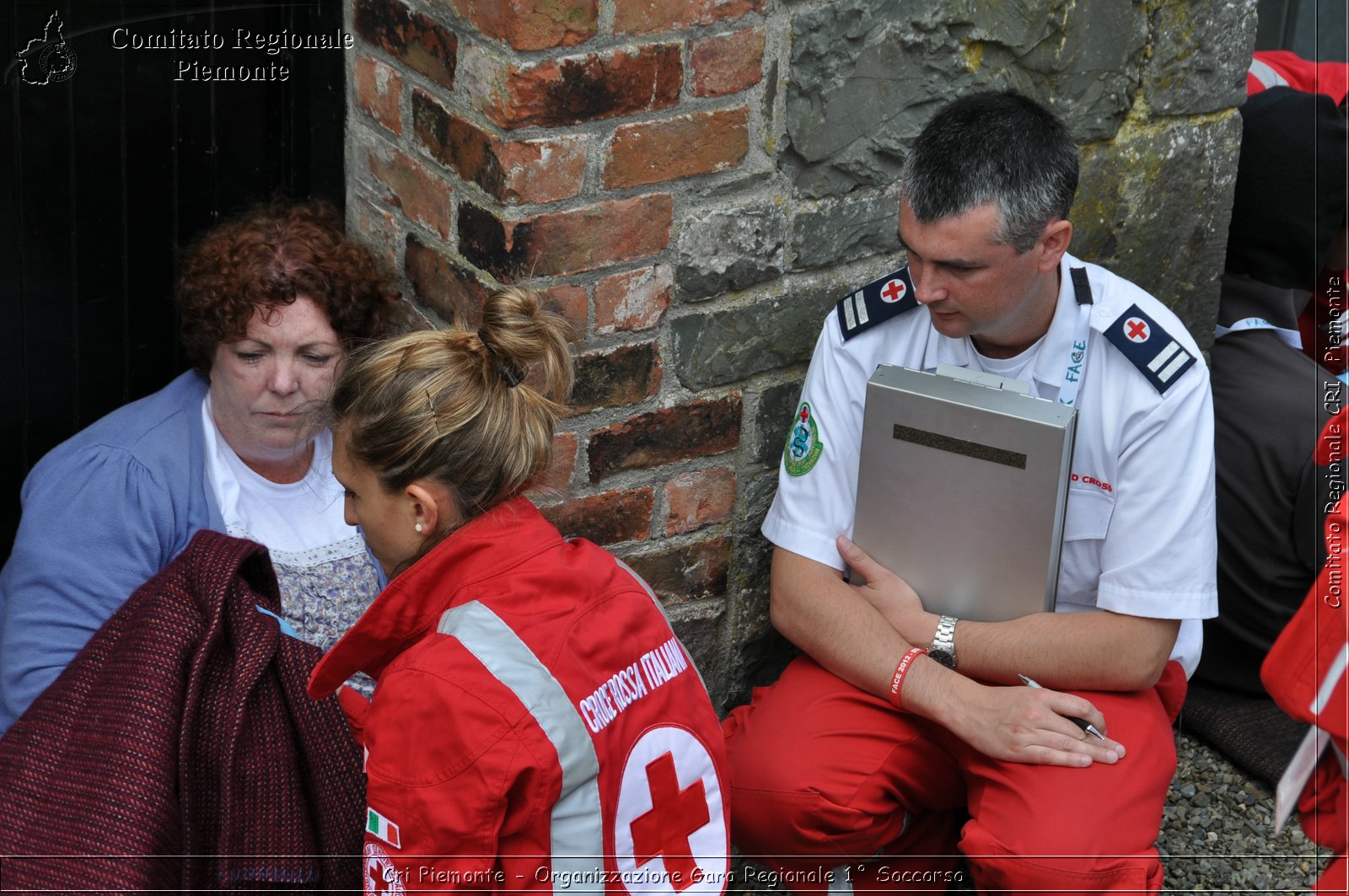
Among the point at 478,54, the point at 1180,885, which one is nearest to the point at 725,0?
the point at 478,54

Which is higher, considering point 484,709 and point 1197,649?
point 484,709

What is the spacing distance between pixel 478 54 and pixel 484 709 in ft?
3.20

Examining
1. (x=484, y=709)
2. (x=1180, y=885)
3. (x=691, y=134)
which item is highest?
(x=691, y=134)

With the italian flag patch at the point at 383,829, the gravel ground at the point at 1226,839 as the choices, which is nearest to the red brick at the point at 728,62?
the italian flag patch at the point at 383,829

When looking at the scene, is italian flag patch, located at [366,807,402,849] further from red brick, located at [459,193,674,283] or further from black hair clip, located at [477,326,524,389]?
red brick, located at [459,193,674,283]

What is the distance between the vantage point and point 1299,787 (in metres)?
1.55

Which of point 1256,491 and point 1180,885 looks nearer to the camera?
point 1180,885

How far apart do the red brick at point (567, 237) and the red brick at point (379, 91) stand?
0.79 ft

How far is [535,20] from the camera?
1.95 meters

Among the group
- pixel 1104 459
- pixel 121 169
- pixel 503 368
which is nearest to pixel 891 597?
pixel 1104 459

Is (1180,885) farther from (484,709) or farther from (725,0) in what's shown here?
(725,0)

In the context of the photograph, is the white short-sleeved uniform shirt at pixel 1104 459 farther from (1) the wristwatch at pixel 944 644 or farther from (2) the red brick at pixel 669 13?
(2) the red brick at pixel 669 13

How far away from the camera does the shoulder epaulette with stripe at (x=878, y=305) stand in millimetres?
2287

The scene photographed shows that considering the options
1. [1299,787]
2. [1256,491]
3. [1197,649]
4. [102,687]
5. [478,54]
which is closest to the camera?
[1299,787]
